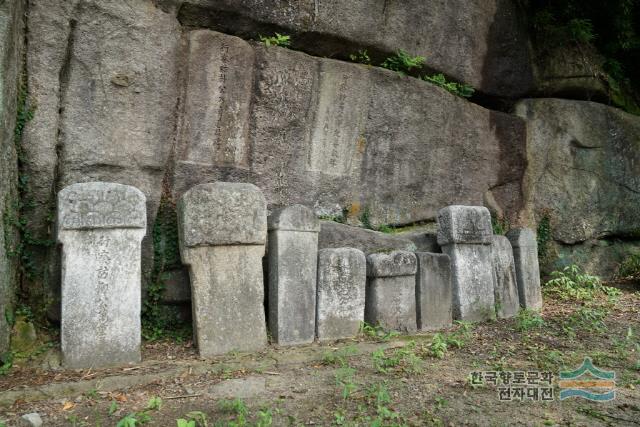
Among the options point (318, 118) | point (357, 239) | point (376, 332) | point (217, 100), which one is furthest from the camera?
point (318, 118)

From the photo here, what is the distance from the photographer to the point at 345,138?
5836 millimetres

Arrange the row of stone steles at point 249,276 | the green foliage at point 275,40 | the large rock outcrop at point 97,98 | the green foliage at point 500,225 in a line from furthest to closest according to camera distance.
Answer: the green foliage at point 500,225, the green foliage at point 275,40, the large rock outcrop at point 97,98, the row of stone steles at point 249,276

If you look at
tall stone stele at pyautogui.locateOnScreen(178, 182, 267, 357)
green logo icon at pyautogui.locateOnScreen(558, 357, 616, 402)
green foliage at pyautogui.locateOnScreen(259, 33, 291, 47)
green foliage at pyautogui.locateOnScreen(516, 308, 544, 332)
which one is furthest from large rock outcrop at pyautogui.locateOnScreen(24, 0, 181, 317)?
green foliage at pyautogui.locateOnScreen(516, 308, 544, 332)

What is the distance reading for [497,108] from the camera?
7.44 m

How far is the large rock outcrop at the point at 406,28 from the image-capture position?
17.1 ft

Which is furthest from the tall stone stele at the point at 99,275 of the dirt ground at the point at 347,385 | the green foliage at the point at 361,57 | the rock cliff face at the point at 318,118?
the green foliage at the point at 361,57

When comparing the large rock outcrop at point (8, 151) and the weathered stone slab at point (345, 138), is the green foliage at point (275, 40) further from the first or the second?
the large rock outcrop at point (8, 151)

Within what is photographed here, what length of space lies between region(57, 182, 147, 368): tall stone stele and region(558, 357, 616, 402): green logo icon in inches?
115

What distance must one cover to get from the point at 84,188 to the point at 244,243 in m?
1.24

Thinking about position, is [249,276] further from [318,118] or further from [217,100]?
[318,118]

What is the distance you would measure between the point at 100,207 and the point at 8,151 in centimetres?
80

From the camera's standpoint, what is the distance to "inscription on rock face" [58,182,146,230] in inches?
145

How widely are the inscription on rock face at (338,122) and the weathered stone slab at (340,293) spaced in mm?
1433

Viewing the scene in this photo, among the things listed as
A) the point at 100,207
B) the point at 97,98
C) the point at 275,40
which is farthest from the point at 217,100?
the point at 100,207
